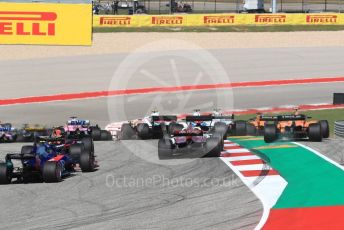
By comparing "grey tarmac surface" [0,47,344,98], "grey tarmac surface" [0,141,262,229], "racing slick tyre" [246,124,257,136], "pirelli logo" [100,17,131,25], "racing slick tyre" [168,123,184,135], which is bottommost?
Result: "grey tarmac surface" [0,141,262,229]

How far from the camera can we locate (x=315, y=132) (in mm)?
21234

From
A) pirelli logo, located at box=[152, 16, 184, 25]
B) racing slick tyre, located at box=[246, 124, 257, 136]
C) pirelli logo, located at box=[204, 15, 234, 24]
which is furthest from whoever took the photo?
pirelli logo, located at box=[204, 15, 234, 24]

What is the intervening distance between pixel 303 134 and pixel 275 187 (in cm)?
655

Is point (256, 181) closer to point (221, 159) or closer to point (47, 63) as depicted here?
point (221, 159)

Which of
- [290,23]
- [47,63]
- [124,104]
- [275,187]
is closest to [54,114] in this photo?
[124,104]

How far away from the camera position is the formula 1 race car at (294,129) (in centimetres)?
2128

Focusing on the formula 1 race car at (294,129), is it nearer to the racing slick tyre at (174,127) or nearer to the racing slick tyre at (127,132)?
the racing slick tyre at (174,127)

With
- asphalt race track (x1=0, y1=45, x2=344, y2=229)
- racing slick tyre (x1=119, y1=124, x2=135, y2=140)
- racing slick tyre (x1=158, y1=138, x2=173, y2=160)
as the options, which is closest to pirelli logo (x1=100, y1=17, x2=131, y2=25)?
asphalt race track (x1=0, y1=45, x2=344, y2=229)

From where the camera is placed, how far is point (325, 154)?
19.3 meters

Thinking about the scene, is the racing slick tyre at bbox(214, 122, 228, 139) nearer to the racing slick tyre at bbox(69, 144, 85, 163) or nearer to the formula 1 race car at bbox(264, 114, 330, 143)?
the formula 1 race car at bbox(264, 114, 330, 143)

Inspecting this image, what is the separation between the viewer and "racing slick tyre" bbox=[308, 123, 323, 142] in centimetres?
2122

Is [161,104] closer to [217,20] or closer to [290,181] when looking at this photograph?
[290,181]

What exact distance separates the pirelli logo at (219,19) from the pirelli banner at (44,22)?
11.9 meters

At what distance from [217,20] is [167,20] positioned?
11.8ft
